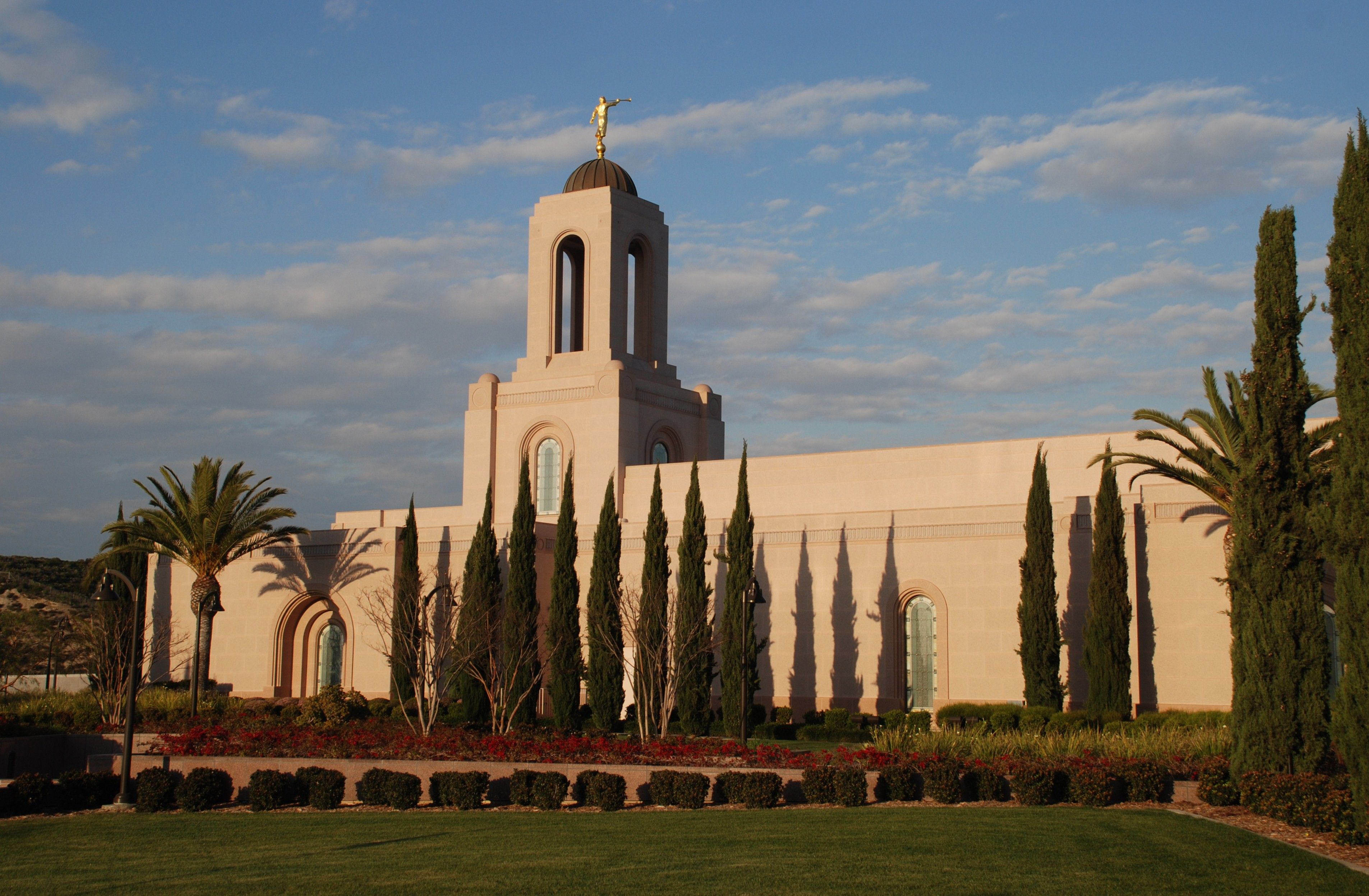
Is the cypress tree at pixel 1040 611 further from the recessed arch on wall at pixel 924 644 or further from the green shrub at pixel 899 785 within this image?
the green shrub at pixel 899 785

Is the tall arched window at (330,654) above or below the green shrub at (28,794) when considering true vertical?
above

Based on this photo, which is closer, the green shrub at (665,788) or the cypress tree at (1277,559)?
the cypress tree at (1277,559)

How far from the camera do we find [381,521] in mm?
36875

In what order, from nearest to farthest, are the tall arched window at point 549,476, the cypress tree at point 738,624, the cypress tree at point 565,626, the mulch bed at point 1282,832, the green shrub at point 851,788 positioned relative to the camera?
the mulch bed at point 1282,832, the green shrub at point 851,788, the cypress tree at point 738,624, the cypress tree at point 565,626, the tall arched window at point 549,476

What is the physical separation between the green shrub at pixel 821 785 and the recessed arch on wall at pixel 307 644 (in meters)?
19.8

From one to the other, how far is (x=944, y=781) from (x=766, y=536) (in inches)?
566

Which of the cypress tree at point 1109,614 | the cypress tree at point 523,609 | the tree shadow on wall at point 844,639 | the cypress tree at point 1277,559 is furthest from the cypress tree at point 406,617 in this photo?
the cypress tree at point 1277,559

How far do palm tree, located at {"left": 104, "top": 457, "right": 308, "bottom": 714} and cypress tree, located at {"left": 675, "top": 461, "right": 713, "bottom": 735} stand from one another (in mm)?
11058

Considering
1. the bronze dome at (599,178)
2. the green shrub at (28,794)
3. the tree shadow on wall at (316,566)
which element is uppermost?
the bronze dome at (599,178)

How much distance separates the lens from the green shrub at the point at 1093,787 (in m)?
14.9

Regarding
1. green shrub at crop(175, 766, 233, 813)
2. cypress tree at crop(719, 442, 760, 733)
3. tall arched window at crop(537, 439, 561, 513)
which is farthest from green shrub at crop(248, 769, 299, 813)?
tall arched window at crop(537, 439, 561, 513)

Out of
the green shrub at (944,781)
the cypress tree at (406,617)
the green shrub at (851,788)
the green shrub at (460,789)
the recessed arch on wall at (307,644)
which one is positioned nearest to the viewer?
the green shrub at (944,781)

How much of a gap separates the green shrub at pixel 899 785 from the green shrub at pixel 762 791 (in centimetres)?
123

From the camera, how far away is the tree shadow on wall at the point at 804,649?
92.7 ft
